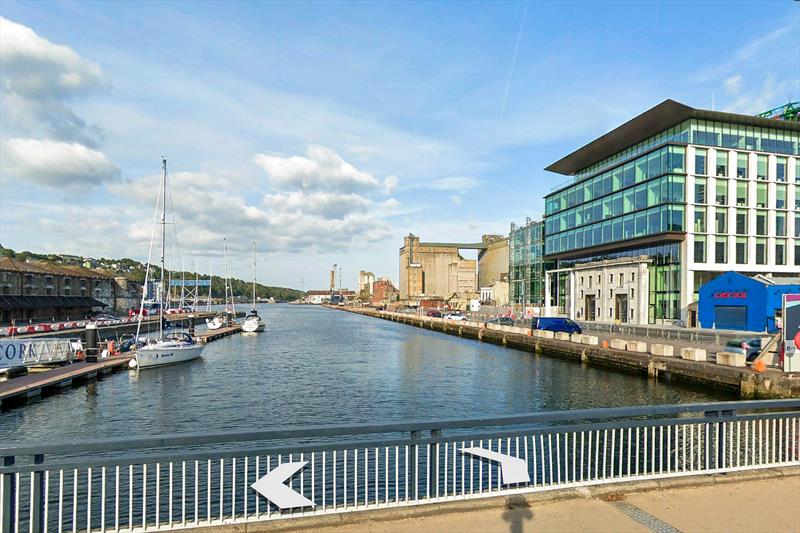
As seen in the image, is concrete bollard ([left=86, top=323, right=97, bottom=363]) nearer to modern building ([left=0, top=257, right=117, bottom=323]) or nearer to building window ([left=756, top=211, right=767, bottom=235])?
modern building ([left=0, top=257, right=117, bottom=323])

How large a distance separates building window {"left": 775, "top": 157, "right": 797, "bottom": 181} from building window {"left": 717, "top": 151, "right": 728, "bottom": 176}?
22.3ft

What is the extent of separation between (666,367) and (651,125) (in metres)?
49.7

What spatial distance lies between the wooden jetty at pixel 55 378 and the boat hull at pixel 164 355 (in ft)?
6.01

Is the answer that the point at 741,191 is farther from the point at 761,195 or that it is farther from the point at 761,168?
the point at 761,168

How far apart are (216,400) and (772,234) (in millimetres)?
67555

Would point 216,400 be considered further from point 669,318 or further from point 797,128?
point 797,128

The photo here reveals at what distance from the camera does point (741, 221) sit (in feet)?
214

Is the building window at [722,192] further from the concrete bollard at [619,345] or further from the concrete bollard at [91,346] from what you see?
the concrete bollard at [91,346]

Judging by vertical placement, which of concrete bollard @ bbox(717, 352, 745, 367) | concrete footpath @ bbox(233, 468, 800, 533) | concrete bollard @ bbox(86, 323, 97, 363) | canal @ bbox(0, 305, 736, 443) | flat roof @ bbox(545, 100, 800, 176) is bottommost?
canal @ bbox(0, 305, 736, 443)

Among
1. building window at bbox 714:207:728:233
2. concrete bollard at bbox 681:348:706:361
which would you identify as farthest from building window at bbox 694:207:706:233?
concrete bollard at bbox 681:348:706:361

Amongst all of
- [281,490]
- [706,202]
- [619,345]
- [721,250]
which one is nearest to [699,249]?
[721,250]

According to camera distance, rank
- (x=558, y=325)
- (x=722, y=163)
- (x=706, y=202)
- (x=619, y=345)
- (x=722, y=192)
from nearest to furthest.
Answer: (x=619, y=345) → (x=558, y=325) → (x=706, y=202) → (x=722, y=192) → (x=722, y=163)

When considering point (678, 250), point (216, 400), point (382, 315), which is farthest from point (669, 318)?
point (382, 315)

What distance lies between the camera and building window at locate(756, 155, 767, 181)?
65.8 m
